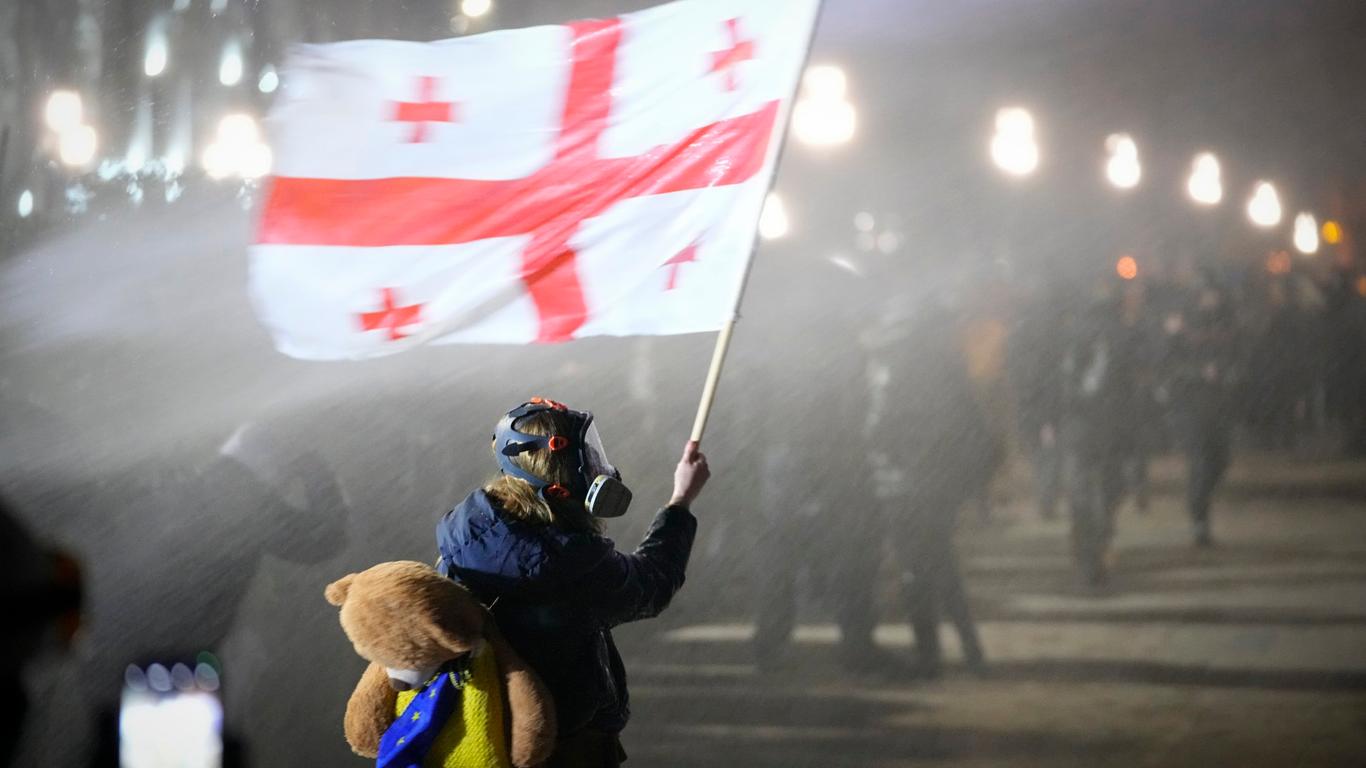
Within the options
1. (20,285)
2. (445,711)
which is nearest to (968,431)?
(445,711)

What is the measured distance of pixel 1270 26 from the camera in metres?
4.39

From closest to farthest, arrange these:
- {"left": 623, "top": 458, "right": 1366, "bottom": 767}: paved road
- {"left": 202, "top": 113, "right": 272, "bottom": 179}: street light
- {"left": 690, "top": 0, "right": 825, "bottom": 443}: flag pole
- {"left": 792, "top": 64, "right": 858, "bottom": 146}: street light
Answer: {"left": 690, "top": 0, "right": 825, "bottom": 443}: flag pole
{"left": 623, "top": 458, "right": 1366, "bottom": 767}: paved road
{"left": 792, "top": 64, "right": 858, "bottom": 146}: street light
{"left": 202, "top": 113, "right": 272, "bottom": 179}: street light

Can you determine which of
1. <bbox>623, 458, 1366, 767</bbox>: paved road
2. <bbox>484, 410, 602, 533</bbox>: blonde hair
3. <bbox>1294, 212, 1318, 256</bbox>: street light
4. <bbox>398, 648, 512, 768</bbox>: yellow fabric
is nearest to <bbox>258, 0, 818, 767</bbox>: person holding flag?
<bbox>484, 410, 602, 533</bbox>: blonde hair

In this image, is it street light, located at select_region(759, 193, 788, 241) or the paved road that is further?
street light, located at select_region(759, 193, 788, 241)

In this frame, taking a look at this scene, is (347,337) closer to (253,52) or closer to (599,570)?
(599,570)

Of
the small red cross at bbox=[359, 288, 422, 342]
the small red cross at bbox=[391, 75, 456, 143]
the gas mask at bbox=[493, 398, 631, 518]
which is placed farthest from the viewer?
the small red cross at bbox=[391, 75, 456, 143]

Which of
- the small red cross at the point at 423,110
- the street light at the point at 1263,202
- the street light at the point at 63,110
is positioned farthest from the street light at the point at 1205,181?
the street light at the point at 63,110

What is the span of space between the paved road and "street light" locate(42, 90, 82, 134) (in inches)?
124

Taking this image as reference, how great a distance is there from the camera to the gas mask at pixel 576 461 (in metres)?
1.91

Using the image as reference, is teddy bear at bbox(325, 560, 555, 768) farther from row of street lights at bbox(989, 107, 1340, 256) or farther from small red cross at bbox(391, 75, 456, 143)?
row of street lights at bbox(989, 107, 1340, 256)

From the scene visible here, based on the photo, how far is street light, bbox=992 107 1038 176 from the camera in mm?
4480

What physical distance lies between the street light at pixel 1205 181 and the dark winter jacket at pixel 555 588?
10.5ft

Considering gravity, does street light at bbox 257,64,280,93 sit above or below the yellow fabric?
above

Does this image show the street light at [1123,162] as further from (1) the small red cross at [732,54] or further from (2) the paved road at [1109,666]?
(1) the small red cross at [732,54]
